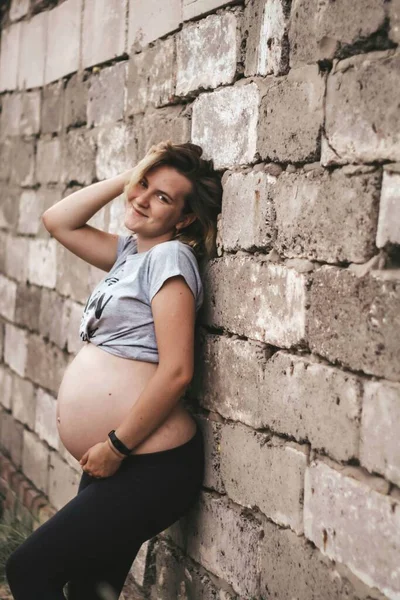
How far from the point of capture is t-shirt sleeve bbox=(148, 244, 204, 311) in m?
2.88

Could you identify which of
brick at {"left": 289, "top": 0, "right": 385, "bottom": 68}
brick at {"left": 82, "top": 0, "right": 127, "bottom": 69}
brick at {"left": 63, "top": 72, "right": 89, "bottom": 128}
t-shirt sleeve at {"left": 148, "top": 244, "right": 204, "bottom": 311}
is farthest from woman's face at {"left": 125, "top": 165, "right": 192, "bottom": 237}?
brick at {"left": 63, "top": 72, "right": 89, "bottom": 128}

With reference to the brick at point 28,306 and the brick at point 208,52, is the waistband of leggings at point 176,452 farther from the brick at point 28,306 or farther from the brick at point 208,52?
the brick at point 28,306

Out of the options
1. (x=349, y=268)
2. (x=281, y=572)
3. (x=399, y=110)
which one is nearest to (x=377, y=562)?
(x=281, y=572)

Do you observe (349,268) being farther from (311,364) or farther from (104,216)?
(104,216)

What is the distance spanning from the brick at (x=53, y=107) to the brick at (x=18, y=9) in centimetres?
78

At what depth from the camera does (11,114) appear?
20.0 feet

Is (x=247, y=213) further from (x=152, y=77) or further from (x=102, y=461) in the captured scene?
(x=152, y=77)

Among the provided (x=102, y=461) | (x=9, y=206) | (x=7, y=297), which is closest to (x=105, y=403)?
(x=102, y=461)

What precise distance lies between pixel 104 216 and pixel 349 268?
2.19m

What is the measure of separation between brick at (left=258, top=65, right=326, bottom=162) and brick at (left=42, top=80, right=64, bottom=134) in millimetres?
2542

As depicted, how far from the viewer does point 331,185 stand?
249 centimetres

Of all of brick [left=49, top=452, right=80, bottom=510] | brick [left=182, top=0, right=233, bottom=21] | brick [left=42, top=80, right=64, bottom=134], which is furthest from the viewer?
brick [left=42, top=80, right=64, bottom=134]

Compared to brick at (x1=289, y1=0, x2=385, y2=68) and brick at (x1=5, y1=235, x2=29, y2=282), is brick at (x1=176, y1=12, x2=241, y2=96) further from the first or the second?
brick at (x1=5, y1=235, x2=29, y2=282)

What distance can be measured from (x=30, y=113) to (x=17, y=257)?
1.01m
